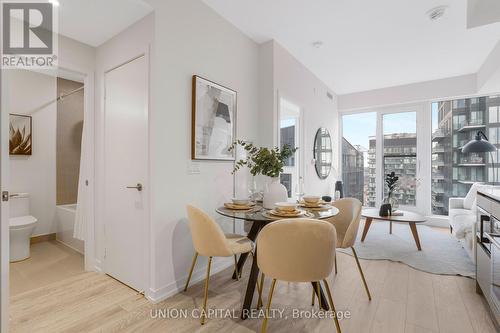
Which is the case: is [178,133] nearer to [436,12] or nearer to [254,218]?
[254,218]

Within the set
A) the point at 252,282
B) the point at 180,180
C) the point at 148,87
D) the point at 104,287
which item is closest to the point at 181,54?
the point at 148,87

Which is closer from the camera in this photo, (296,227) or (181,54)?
(296,227)

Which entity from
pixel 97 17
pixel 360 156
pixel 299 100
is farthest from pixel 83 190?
pixel 360 156

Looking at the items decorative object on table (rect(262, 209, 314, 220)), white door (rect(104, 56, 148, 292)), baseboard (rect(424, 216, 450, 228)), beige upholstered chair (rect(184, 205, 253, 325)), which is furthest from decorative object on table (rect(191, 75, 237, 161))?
baseboard (rect(424, 216, 450, 228))

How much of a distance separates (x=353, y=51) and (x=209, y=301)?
144 inches

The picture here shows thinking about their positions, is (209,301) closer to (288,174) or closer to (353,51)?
(288,174)

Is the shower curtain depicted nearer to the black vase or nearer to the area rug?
the area rug

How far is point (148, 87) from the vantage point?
6.75 feet

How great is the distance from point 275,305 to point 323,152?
11.2 ft

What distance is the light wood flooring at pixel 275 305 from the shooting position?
5.61 ft

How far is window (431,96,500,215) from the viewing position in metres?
4.32

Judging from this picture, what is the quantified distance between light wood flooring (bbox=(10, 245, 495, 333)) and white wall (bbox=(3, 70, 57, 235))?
5.72 ft

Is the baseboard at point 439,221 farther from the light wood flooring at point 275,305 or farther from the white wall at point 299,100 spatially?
the light wood flooring at point 275,305

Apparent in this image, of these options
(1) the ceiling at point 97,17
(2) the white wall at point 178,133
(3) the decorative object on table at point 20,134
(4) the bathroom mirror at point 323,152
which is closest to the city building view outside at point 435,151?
(4) the bathroom mirror at point 323,152
